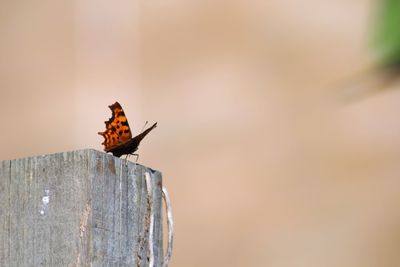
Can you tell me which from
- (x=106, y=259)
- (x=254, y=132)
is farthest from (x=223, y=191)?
(x=106, y=259)

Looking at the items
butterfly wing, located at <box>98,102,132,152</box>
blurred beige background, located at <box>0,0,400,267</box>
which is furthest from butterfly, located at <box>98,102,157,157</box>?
blurred beige background, located at <box>0,0,400,267</box>

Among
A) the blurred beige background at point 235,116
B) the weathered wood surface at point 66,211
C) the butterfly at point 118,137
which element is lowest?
the weathered wood surface at point 66,211

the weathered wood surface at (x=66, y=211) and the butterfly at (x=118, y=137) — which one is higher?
the butterfly at (x=118, y=137)

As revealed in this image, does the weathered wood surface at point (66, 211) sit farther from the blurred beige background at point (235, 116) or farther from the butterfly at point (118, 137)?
the blurred beige background at point (235, 116)

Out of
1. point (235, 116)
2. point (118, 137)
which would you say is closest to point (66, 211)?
point (118, 137)

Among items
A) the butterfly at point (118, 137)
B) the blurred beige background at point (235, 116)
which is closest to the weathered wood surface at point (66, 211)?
the butterfly at point (118, 137)

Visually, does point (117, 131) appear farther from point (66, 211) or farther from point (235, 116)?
point (235, 116)
